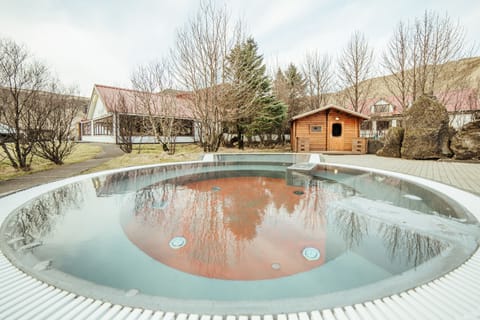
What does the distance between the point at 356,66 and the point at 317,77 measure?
4.19 meters

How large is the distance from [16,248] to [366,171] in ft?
27.8

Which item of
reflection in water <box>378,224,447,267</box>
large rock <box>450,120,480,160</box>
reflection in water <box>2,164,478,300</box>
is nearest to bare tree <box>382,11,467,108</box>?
large rock <box>450,120,480,160</box>

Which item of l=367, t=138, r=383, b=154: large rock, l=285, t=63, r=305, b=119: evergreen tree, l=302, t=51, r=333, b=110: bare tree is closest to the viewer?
l=367, t=138, r=383, b=154: large rock

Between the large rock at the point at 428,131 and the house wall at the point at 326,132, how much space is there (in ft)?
13.2

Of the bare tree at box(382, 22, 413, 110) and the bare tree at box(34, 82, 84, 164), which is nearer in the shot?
the bare tree at box(34, 82, 84, 164)

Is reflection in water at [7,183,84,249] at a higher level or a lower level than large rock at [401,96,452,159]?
lower

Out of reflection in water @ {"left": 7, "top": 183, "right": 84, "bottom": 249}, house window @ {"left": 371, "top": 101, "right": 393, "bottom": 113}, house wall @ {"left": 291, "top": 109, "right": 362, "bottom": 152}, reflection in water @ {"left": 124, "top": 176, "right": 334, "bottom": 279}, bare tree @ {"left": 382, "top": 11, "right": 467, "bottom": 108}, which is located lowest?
reflection in water @ {"left": 124, "top": 176, "right": 334, "bottom": 279}

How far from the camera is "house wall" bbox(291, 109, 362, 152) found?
47.6 feet

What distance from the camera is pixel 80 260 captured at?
245 cm

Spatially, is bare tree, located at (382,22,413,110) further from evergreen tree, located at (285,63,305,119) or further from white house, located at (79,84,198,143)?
white house, located at (79,84,198,143)

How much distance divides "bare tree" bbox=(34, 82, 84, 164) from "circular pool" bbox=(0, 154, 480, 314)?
18.1 ft

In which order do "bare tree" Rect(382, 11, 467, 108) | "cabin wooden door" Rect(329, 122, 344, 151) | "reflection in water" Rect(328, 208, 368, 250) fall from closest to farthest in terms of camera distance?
"reflection in water" Rect(328, 208, 368, 250) < "cabin wooden door" Rect(329, 122, 344, 151) < "bare tree" Rect(382, 11, 467, 108)

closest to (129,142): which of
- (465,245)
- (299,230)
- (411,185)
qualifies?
(299,230)

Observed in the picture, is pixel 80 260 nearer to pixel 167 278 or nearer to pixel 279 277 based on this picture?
pixel 167 278
